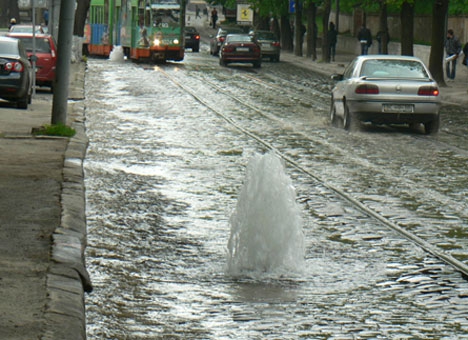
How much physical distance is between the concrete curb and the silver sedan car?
8.27m

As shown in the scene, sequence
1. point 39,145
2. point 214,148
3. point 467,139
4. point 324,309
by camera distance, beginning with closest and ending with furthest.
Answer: point 324,309
point 39,145
point 214,148
point 467,139

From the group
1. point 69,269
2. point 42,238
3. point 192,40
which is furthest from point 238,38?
point 69,269

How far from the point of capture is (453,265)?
31.2 feet

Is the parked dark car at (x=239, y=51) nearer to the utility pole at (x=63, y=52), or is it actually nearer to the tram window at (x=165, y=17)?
the tram window at (x=165, y=17)

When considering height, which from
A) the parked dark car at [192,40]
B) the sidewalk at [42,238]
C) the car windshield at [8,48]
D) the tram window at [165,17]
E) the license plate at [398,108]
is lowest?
the parked dark car at [192,40]

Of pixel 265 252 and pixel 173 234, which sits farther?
pixel 173 234

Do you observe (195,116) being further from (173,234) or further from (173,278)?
(173,278)

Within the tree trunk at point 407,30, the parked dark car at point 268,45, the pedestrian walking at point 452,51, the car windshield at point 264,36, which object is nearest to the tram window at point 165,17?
the parked dark car at point 268,45

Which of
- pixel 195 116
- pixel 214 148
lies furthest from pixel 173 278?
pixel 195 116

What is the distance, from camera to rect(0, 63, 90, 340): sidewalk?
7.03 m

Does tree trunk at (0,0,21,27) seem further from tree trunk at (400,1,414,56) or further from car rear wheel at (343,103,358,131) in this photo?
car rear wheel at (343,103,358,131)

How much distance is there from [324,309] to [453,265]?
1.85 meters

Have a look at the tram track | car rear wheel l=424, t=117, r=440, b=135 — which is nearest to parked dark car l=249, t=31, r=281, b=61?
the tram track

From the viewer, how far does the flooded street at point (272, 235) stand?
7.75 metres
